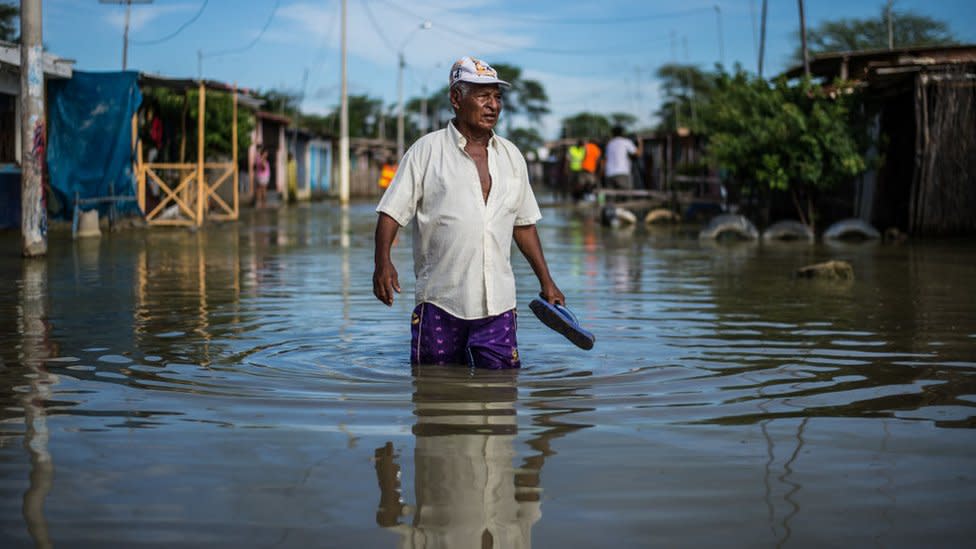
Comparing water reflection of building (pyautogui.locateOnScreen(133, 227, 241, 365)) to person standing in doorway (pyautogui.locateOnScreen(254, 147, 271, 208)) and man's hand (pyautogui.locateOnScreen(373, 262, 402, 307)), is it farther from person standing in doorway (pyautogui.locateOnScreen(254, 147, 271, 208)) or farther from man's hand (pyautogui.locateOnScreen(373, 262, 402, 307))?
person standing in doorway (pyautogui.locateOnScreen(254, 147, 271, 208))

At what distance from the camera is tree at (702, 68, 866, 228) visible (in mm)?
17844

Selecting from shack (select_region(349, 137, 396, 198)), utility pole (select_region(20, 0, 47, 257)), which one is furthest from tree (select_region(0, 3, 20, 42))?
shack (select_region(349, 137, 396, 198))

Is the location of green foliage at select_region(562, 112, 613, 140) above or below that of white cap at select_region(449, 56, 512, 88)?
above

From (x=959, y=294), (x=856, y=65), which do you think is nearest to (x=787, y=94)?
(x=856, y=65)

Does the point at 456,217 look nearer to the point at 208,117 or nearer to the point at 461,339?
the point at 461,339

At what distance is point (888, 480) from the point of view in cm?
354

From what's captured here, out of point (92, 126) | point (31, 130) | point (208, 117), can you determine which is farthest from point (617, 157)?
point (31, 130)

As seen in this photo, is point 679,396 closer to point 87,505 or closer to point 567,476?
point 567,476

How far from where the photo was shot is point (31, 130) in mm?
13555

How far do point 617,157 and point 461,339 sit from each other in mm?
19793

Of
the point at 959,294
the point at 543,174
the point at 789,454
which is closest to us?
the point at 789,454

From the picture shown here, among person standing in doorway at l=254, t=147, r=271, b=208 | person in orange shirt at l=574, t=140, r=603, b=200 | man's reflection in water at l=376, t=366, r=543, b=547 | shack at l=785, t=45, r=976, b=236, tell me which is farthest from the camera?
person standing in doorway at l=254, t=147, r=271, b=208

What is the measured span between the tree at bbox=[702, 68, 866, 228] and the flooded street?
8956 mm

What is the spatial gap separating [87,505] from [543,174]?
7889 centimetres
